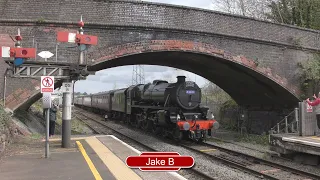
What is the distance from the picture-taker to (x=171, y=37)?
15531 millimetres

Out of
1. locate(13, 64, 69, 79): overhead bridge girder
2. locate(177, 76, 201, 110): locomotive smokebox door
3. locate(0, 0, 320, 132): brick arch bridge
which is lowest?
locate(177, 76, 201, 110): locomotive smokebox door

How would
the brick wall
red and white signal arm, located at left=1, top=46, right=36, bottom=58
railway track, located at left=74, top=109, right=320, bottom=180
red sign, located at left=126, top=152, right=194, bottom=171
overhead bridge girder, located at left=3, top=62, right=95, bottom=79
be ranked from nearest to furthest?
1. red sign, located at left=126, top=152, right=194, bottom=171
2. railway track, located at left=74, top=109, right=320, bottom=180
3. red and white signal arm, located at left=1, top=46, right=36, bottom=58
4. overhead bridge girder, located at left=3, top=62, right=95, bottom=79
5. the brick wall

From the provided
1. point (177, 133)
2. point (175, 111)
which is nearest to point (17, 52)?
point (175, 111)

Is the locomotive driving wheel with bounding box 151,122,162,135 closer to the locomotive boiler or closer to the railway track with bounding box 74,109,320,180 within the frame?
the locomotive boiler

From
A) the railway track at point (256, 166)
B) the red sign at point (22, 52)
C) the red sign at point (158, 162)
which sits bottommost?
the railway track at point (256, 166)

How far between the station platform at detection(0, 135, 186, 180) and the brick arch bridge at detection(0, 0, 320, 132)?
→ 4458mm

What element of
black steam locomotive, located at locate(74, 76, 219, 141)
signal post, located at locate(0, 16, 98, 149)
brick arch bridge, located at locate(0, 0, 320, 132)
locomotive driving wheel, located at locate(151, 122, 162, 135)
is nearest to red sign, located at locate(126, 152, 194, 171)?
signal post, located at locate(0, 16, 98, 149)

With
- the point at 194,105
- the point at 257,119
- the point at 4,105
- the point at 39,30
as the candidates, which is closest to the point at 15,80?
the point at 4,105

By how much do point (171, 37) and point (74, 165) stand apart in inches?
365

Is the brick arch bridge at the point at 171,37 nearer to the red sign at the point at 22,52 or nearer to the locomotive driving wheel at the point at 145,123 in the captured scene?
the red sign at the point at 22,52

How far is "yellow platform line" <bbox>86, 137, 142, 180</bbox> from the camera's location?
6713 mm

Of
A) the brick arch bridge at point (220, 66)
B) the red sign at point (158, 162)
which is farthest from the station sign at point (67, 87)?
the red sign at point (158, 162)

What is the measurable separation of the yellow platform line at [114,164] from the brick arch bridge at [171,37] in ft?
15.9

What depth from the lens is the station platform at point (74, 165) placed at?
22.2 feet
